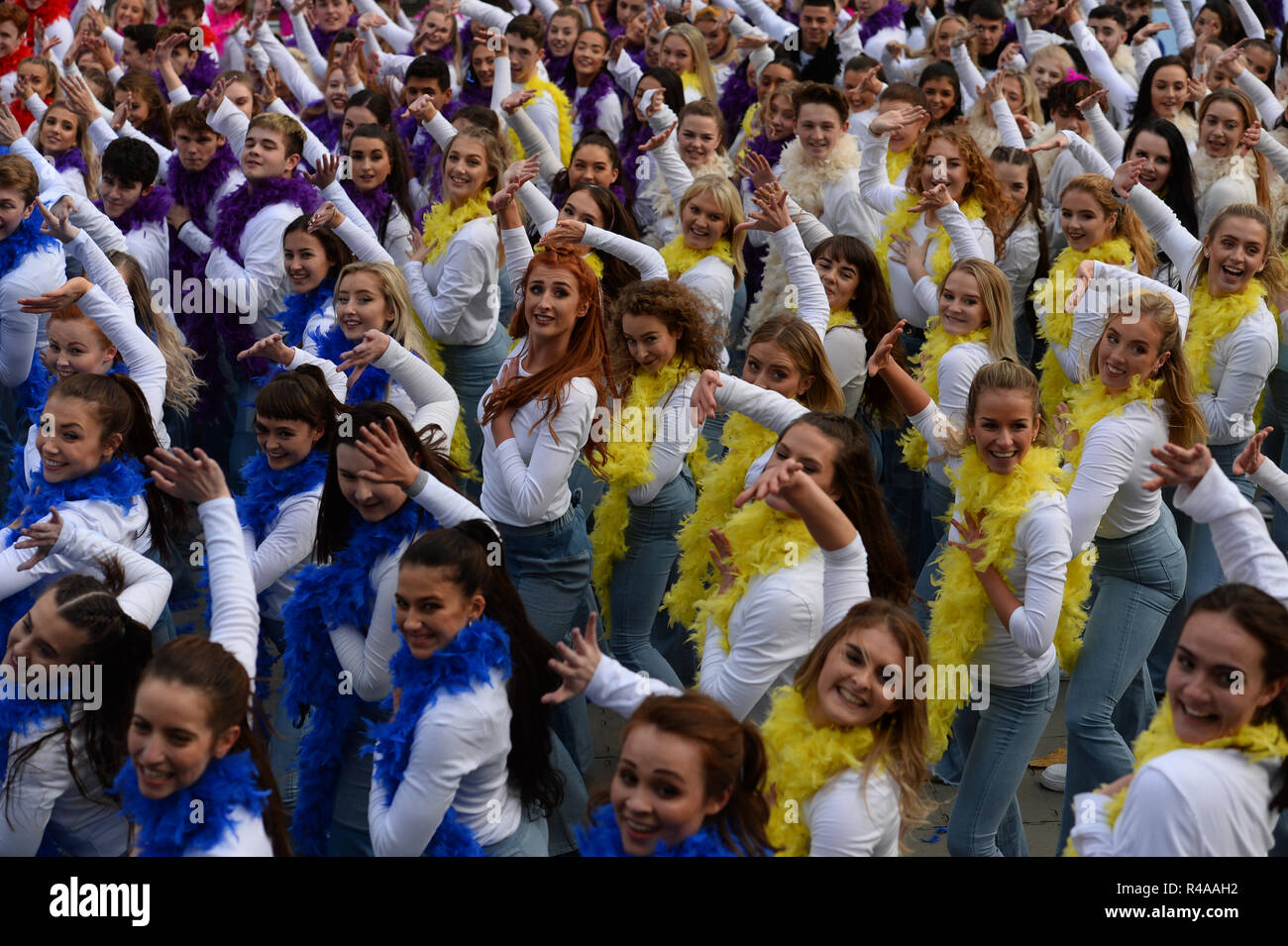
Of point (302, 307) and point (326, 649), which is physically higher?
point (302, 307)

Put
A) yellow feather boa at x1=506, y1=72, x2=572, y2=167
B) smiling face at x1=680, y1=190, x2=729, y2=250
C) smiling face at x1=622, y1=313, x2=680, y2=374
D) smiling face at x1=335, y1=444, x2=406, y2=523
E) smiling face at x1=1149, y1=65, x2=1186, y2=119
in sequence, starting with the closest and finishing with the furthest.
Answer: smiling face at x1=335, y1=444, x2=406, y2=523, smiling face at x1=622, y1=313, x2=680, y2=374, smiling face at x1=680, y1=190, x2=729, y2=250, smiling face at x1=1149, y1=65, x2=1186, y2=119, yellow feather boa at x1=506, y1=72, x2=572, y2=167

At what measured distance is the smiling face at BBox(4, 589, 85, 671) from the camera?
326 cm

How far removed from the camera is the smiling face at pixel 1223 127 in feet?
21.4

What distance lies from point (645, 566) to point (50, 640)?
6.99ft

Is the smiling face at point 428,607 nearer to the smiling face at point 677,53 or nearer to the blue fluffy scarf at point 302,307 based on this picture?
the blue fluffy scarf at point 302,307

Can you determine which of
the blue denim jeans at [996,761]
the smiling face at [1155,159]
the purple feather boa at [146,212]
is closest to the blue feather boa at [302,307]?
the purple feather boa at [146,212]

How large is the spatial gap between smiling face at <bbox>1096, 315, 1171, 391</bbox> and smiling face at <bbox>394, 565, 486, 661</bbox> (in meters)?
2.23

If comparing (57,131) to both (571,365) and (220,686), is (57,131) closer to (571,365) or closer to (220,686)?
(571,365)

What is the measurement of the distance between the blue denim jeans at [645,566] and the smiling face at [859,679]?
180cm

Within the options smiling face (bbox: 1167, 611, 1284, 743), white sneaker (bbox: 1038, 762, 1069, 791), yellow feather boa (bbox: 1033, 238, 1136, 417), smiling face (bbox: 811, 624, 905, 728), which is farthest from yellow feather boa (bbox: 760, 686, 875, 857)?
yellow feather boa (bbox: 1033, 238, 1136, 417)

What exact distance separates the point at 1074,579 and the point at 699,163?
3.79 m

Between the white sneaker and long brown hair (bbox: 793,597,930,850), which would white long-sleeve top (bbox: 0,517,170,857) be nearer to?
long brown hair (bbox: 793,597,930,850)

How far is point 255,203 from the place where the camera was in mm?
6230

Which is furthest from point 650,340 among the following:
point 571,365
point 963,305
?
point 963,305
